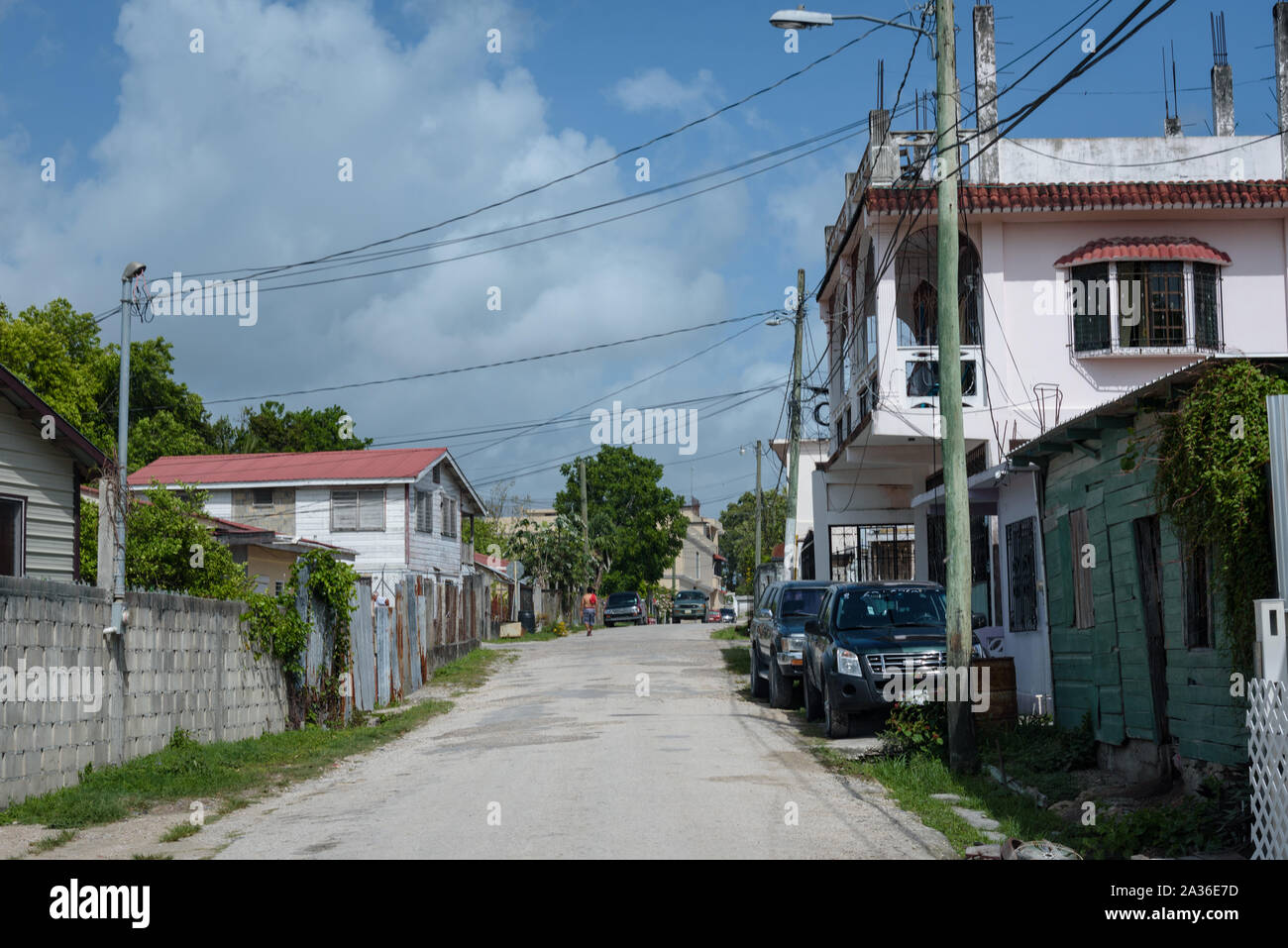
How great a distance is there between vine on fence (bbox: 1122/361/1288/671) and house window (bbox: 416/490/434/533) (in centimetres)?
3168

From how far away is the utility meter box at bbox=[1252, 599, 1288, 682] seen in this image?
25.4 ft

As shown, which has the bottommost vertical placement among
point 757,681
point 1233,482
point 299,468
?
point 757,681

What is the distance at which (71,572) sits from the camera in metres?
18.1

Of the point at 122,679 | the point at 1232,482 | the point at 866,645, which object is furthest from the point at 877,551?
the point at 1232,482

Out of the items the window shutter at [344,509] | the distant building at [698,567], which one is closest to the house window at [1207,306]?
the window shutter at [344,509]

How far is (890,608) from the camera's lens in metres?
17.7

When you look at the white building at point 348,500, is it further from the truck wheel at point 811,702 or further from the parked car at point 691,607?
the parked car at point 691,607

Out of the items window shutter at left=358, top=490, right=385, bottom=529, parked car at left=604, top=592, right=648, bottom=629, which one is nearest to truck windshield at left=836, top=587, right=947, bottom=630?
window shutter at left=358, top=490, right=385, bottom=529

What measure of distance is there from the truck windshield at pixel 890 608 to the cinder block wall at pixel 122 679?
8101 millimetres

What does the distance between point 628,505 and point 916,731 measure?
6582 centimetres

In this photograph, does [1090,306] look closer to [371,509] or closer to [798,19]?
[798,19]

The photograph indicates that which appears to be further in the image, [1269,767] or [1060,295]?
[1060,295]

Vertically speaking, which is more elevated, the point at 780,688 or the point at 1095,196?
the point at 1095,196

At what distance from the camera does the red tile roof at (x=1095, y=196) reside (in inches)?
810
